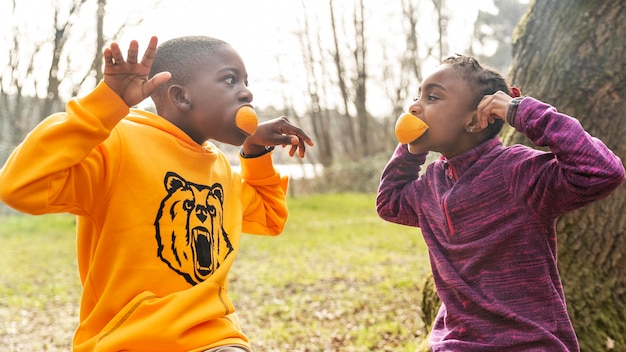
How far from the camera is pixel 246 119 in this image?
1.98 meters

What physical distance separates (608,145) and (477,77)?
1.15 meters

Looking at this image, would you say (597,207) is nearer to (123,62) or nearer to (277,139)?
(277,139)

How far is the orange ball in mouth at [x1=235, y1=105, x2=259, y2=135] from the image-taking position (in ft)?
6.50

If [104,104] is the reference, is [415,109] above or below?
below

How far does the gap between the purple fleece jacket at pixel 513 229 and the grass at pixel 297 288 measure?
76.1 inches

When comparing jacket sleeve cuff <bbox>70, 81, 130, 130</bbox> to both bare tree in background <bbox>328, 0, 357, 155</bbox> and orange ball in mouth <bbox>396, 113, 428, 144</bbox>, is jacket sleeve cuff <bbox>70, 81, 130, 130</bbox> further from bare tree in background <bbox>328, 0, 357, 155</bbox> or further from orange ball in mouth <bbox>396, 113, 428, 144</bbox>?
bare tree in background <bbox>328, 0, 357, 155</bbox>

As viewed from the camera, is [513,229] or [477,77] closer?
[513,229]

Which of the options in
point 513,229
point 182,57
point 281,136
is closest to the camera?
point 513,229

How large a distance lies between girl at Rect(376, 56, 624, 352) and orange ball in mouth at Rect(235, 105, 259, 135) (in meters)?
0.60

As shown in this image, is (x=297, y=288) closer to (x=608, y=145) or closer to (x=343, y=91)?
(x=608, y=145)

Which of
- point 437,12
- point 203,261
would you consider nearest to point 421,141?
point 203,261

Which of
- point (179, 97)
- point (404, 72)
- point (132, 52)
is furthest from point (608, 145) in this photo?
point (404, 72)

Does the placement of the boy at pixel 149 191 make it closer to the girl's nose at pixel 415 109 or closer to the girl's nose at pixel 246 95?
the girl's nose at pixel 246 95

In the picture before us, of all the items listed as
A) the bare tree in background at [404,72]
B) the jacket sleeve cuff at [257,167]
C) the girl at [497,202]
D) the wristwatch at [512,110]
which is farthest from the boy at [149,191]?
the bare tree in background at [404,72]
